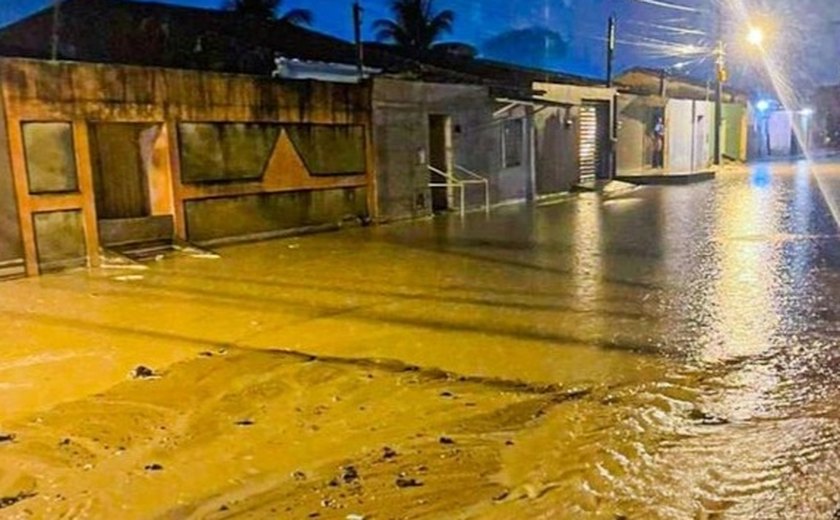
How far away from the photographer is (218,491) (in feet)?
12.0

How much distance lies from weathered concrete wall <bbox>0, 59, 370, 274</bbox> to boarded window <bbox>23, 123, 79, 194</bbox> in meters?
0.07

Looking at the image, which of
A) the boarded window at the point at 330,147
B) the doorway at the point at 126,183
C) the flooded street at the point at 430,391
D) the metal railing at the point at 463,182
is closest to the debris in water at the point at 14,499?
the flooded street at the point at 430,391

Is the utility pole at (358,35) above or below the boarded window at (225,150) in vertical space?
above

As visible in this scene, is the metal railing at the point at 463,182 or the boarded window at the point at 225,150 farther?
the metal railing at the point at 463,182

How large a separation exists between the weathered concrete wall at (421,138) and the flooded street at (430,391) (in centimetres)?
645

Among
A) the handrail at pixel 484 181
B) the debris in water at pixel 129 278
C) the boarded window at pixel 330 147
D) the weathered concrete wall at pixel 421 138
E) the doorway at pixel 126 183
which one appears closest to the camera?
the debris in water at pixel 129 278

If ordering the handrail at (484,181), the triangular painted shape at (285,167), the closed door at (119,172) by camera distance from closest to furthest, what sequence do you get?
the closed door at (119,172)
the triangular painted shape at (285,167)
the handrail at (484,181)

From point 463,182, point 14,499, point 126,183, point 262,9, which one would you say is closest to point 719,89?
point 262,9

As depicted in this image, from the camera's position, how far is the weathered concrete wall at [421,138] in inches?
641

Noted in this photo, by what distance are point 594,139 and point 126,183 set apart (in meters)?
18.1

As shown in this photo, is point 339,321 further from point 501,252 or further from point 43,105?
point 43,105

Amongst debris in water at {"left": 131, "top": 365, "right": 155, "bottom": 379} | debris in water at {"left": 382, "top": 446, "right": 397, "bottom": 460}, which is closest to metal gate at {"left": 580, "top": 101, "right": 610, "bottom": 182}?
debris in water at {"left": 131, "top": 365, "right": 155, "bottom": 379}

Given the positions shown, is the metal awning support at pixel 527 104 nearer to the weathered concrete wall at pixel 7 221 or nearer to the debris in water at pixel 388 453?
the weathered concrete wall at pixel 7 221

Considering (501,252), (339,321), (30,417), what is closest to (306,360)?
(339,321)
